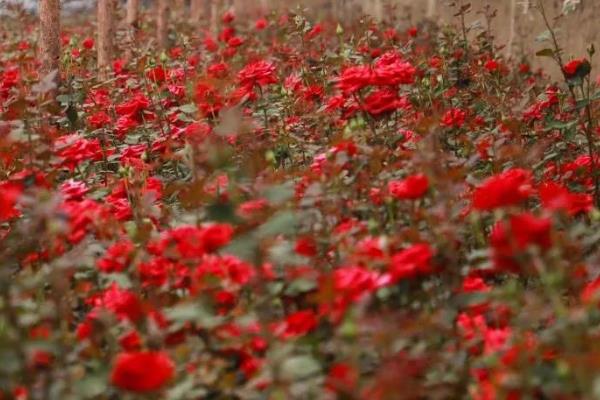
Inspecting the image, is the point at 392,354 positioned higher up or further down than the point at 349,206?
further down

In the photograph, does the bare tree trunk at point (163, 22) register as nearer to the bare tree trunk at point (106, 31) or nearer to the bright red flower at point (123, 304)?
the bare tree trunk at point (106, 31)

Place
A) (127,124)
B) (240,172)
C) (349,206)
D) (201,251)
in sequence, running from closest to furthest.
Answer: (201,251)
(240,172)
(349,206)
(127,124)

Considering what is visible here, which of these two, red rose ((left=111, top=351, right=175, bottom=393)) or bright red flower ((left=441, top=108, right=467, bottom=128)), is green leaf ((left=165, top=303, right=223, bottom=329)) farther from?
bright red flower ((left=441, top=108, right=467, bottom=128))

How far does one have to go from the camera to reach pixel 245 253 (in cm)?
188

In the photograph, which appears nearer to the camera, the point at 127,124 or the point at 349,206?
the point at 349,206

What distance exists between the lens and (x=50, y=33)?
4910 millimetres

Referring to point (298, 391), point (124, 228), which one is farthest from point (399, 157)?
point (298, 391)

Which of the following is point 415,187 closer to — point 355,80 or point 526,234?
point 526,234

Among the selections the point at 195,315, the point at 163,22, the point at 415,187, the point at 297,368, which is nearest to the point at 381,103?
the point at 415,187

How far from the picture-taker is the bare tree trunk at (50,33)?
4855mm

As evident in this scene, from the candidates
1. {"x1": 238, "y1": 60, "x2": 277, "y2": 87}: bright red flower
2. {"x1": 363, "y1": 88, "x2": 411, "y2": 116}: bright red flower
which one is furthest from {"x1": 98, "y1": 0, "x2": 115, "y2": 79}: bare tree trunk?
{"x1": 363, "y1": 88, "x2": 411, "y2": 116}: bright red flower

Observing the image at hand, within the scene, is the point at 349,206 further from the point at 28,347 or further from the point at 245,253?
the point at 28,347

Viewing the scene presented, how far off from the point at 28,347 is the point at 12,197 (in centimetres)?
35

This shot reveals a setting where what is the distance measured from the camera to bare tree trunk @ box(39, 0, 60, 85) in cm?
486
